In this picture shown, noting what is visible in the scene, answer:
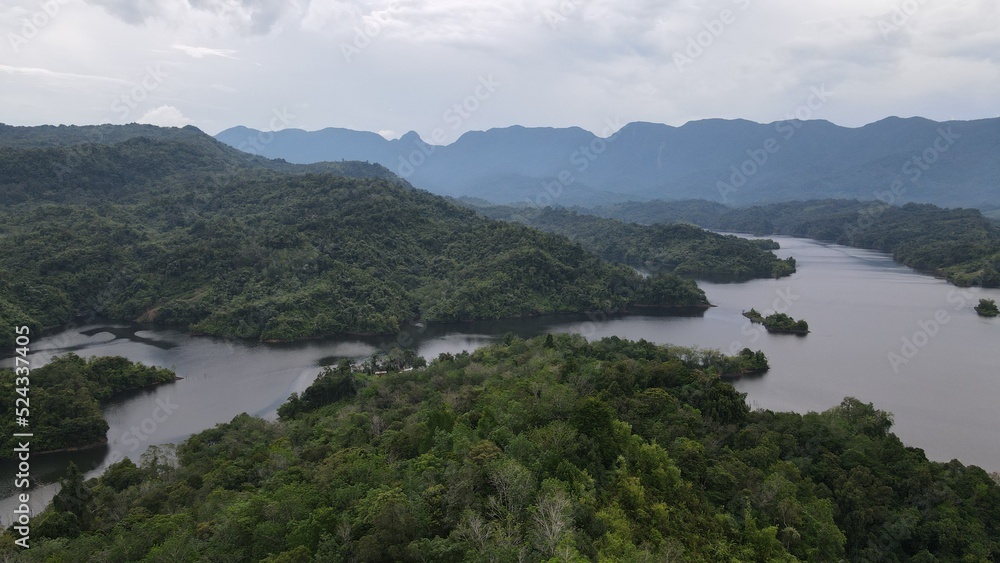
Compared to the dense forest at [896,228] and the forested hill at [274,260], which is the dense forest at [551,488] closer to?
the forested hill at [274,260]

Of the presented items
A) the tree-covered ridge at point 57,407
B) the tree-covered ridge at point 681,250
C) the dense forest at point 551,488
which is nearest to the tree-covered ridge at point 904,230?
the tree-covered ridge at point 681,250

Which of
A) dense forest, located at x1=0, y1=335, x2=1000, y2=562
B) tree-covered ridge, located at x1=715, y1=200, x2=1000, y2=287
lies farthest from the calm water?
tree-covered ridge, located at x1=715, y1=200, x2=1000, y2=287

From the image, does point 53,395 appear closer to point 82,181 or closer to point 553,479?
point 553,479

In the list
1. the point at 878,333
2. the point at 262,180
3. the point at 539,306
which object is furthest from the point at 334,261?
the point at 878,333

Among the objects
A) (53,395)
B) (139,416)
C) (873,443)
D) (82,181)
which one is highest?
(82,181)

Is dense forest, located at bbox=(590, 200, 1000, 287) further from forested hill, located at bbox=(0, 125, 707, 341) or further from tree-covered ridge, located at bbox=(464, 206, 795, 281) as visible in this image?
forested hill, located at bbox=(0, 125, 707, 341)

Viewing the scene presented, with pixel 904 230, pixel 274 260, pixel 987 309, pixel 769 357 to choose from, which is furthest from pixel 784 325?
pixel 904 230

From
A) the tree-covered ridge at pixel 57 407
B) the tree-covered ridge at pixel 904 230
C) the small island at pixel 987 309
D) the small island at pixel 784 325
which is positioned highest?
the tree-covered ridge at pixel 904 230
